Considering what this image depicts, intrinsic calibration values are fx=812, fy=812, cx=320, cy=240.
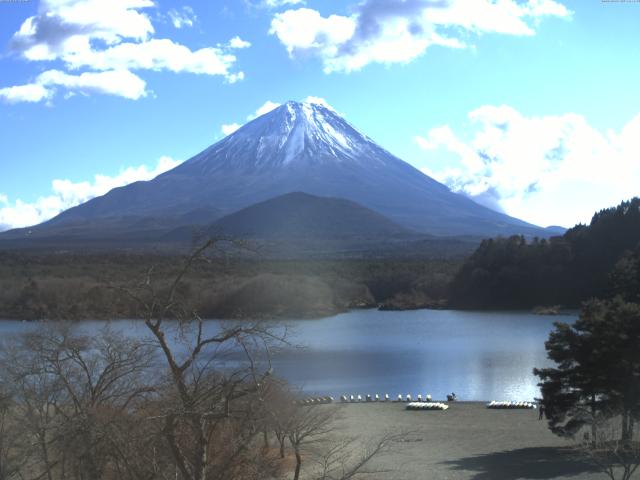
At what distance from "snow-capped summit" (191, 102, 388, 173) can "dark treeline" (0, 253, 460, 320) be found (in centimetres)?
5401

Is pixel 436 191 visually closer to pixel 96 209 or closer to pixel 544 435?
pixel 96 209

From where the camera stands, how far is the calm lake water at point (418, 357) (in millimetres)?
21750

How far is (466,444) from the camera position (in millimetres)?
14070

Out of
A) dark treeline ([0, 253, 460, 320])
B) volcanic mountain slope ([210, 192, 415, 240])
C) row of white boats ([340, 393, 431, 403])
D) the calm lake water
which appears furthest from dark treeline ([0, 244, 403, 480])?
volcanic mountain slope ([210, 192, 415, 240])

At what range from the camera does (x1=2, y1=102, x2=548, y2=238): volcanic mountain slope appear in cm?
10506

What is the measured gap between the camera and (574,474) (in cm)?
1073

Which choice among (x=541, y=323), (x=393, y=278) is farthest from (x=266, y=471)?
(x=393, y=278)

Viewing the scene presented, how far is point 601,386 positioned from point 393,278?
46.2 m

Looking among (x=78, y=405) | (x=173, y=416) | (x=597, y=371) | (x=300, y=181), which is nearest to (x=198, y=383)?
(x=173, y=416)

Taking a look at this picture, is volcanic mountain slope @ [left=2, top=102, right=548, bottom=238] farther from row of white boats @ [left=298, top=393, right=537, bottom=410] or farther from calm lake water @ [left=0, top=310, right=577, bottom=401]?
row of white boats @ [left=298, top=393, right=537, bottom=410]

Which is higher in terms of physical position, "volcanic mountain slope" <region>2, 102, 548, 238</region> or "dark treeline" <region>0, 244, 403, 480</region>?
"volcanic mountain slope" <region>2, 102, 548, 238</region>

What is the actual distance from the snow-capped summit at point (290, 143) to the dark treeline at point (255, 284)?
5401cm

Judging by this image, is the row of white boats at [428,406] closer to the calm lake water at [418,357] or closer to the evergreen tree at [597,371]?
the calm lake water at [418,357]

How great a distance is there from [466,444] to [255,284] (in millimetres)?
30180
